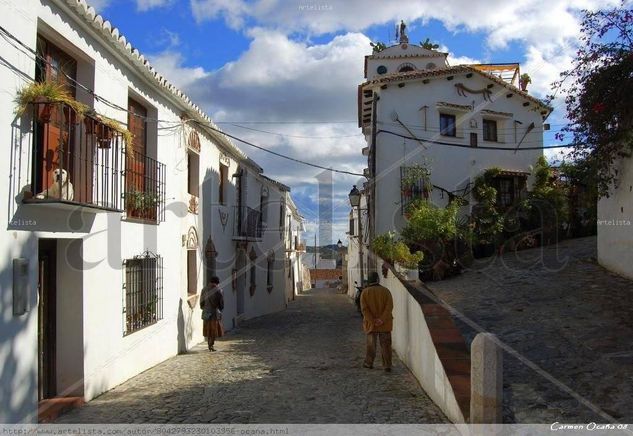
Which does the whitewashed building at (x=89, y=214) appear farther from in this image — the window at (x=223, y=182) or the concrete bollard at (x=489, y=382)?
the concrete bollard at (x=489, y=382)

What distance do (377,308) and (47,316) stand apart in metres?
4.62

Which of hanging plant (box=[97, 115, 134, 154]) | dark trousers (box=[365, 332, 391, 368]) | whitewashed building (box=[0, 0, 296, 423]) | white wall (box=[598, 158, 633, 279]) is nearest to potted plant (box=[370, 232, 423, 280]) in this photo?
dark trousers (box=[365, 332, 391, 368])

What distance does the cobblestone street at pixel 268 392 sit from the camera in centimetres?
617

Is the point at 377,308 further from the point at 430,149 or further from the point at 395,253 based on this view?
the point at 430,149

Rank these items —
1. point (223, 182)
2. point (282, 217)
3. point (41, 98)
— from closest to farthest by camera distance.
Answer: point (41, 98), point (223, 182), point (282, 217)

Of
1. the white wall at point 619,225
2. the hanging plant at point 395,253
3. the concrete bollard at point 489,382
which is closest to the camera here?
the concrete bollard at point 489,382

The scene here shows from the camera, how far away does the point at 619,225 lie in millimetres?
10461

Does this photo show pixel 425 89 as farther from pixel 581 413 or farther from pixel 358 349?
pixel 581 413

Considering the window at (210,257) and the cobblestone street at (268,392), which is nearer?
the cobblestone street at (268,392)

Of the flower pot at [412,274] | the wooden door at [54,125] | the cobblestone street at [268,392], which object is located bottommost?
the cobblestone street at [268,392]

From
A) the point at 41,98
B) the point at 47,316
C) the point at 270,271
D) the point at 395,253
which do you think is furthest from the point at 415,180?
the point at 41,98

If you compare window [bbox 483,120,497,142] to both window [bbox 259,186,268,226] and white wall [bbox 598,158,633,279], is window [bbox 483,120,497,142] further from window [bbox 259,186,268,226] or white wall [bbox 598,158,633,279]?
window [bbox 259,186,268,226]

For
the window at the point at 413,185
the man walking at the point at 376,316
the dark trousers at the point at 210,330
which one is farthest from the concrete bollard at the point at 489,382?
the window at the point at 413,185

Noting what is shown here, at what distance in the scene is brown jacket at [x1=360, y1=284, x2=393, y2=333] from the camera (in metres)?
8.72
